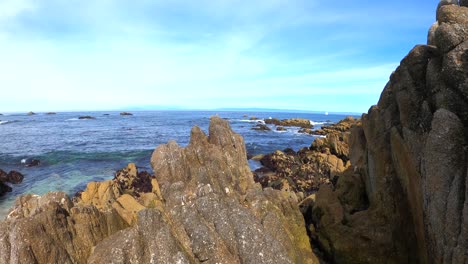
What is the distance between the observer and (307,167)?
39656 millimetres

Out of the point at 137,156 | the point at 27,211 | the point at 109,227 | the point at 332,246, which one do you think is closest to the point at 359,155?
the point at 332,246

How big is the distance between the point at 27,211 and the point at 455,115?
18.0 m

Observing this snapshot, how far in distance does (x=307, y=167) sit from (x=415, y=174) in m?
28.4

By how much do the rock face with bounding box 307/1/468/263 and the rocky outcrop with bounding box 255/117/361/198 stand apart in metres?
16.1

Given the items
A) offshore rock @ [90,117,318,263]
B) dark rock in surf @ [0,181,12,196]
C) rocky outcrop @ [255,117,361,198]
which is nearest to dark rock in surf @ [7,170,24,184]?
dark rock in surf @ [0,181,12,196]

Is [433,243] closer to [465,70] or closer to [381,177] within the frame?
[381,177]

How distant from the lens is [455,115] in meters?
9.80

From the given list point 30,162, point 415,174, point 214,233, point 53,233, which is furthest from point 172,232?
point 30,162

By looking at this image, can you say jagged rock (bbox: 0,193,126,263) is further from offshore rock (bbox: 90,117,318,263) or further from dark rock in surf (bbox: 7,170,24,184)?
dark rock in surf (bbox: 7,170,24,184)

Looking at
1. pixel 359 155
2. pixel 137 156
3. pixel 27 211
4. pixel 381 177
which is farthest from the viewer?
pixel 137 156

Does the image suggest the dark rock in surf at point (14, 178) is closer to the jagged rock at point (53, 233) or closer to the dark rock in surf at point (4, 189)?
the dark rock in surf at point (4, 189)

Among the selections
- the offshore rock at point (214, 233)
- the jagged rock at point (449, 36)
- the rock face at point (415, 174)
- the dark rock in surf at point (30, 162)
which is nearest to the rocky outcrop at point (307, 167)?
the rock face at point (415, 174)

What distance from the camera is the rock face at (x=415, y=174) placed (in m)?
9.67

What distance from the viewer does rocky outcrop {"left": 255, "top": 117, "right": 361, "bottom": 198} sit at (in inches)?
1329
